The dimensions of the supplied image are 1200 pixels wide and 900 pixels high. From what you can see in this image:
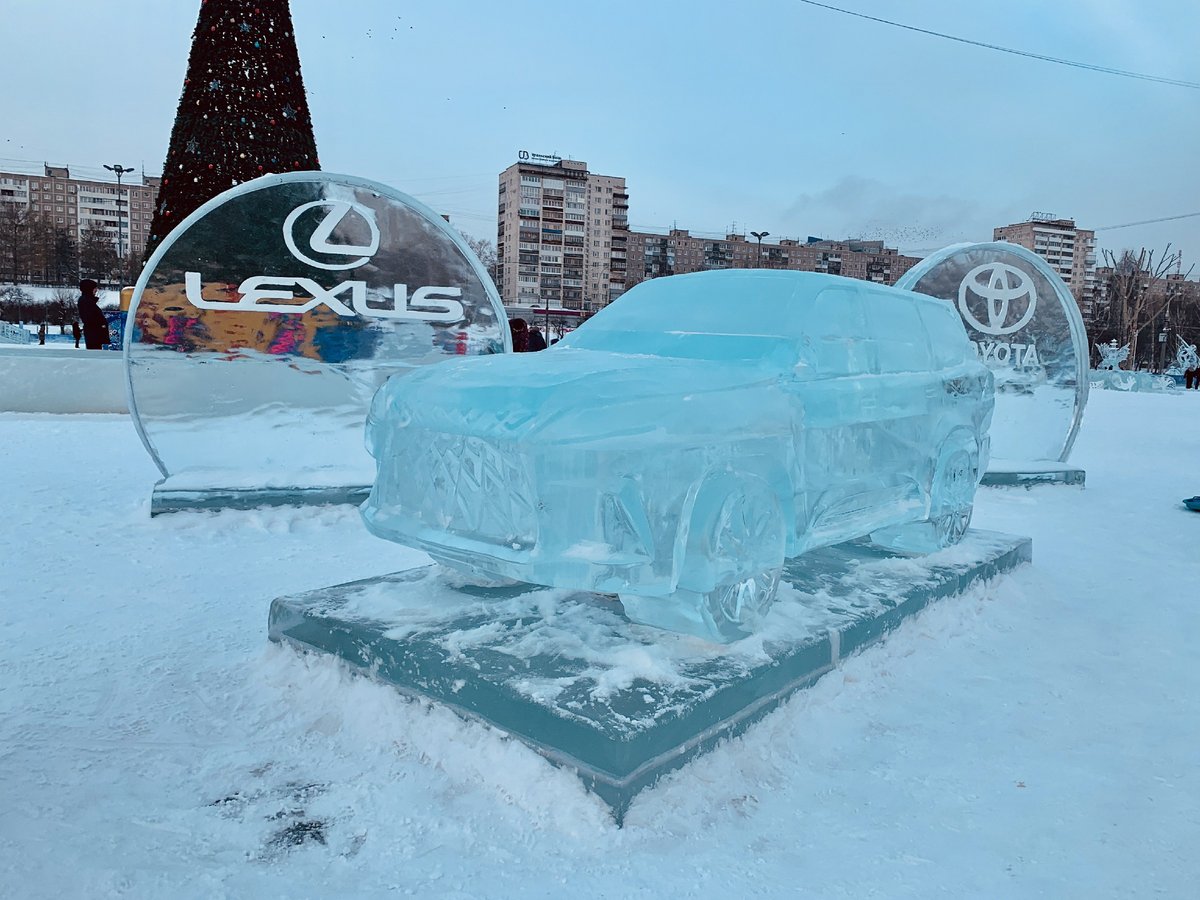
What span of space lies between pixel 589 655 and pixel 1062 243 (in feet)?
316

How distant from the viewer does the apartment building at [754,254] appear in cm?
10325

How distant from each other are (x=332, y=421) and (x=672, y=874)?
5841mm

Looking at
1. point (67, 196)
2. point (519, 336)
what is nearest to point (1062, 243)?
point (519, 336)

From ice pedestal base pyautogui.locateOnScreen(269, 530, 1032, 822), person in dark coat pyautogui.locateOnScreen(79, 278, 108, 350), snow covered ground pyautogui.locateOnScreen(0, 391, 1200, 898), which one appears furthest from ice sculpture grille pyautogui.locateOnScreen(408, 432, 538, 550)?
person in dark coat pyautogui.locateOnScreen(79, 278, 108, 350)

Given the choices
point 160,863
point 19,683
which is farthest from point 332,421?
point 160,863

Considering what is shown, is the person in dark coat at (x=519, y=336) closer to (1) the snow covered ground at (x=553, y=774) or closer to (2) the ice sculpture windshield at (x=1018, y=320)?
(2) the ice sculpture windshield at (x=1018, y=320)

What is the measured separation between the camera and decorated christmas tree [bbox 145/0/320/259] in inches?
419

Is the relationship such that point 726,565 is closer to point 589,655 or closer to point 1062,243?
point 589,655

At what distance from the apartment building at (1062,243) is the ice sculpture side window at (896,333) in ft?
275

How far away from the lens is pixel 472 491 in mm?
3441

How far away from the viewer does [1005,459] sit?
1018 centimetres

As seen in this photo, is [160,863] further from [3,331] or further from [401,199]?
[3,331]

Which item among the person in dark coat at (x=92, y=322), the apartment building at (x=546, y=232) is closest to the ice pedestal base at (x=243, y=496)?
the person in dark coat at (x=92, y=322)

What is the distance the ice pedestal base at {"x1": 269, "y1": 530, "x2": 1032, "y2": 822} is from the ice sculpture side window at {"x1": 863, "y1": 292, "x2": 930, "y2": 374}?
125 centimetres
